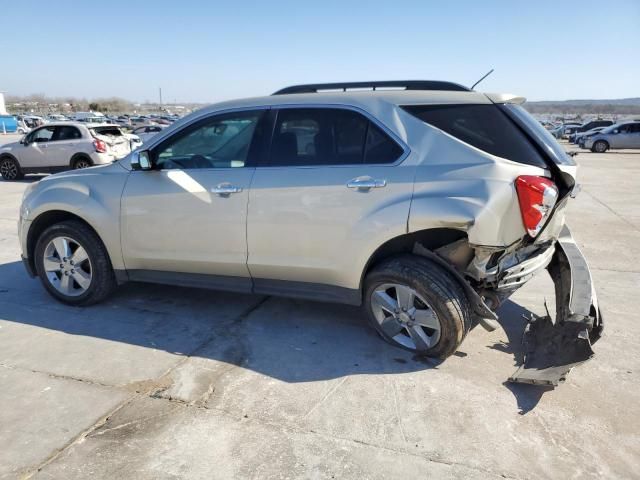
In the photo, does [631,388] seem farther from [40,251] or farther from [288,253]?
[40,251]

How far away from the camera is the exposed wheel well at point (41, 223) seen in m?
4.55

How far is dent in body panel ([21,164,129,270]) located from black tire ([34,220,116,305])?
0.09m

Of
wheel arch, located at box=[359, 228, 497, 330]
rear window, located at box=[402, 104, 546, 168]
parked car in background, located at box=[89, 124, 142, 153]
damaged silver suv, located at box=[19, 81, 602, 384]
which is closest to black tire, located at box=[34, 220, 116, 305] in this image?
damaged silver suv, located at box=[19, 81, 602, 384]

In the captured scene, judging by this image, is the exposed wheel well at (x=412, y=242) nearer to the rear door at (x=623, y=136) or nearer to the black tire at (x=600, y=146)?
the black tire at (x=600, y=146)

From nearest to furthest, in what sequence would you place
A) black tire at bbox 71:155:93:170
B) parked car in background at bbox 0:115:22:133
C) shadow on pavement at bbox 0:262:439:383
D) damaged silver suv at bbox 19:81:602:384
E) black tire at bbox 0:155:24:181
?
damaged silver suv at bbox 19:81:602:384 → shadow on pavement at bbox 0:262:439:383 → black tire at bbox 71:155:93:170 → black tire at bbox 0:155:24:181 → parked car in background at bbox 0:115:22:133

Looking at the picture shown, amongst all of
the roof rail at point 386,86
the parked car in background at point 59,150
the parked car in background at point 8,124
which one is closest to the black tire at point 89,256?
the roof rail at point 386,86

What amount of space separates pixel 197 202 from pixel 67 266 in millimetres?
1540

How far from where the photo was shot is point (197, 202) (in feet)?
12.9

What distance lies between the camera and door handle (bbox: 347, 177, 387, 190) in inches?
135

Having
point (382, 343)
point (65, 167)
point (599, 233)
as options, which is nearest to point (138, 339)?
point (382, 343)

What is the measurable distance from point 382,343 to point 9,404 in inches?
100

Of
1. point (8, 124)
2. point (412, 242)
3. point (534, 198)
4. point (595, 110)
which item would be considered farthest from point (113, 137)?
point (595, 110)

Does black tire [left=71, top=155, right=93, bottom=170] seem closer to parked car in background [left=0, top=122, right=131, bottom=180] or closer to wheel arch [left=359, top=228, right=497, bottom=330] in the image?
parked car in background [left=0, top=122, right=131, bottom=180]

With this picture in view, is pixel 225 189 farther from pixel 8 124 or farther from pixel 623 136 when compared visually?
pixel 8 124
